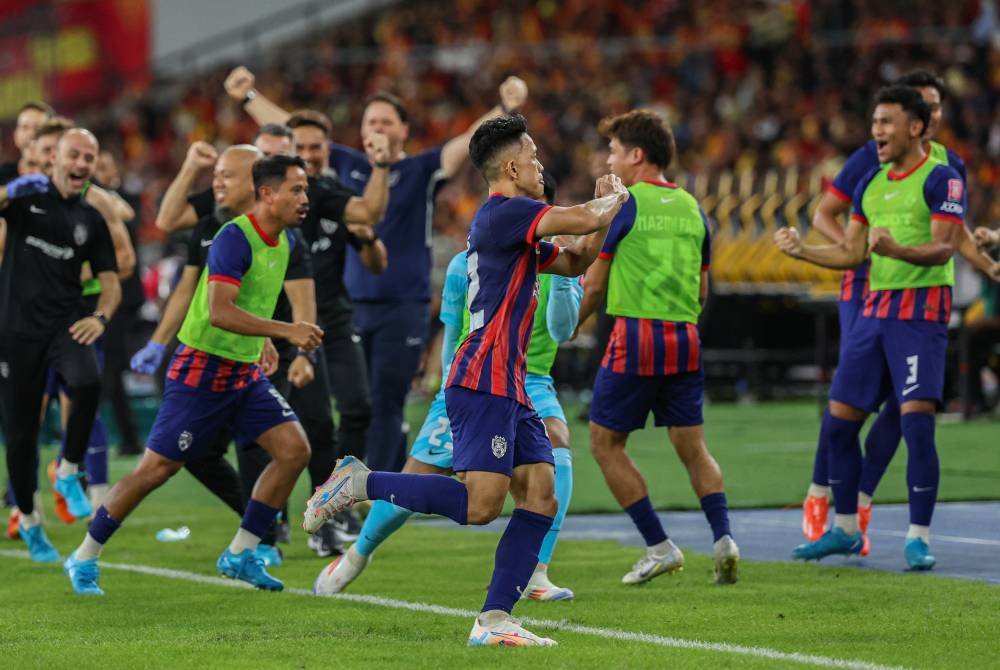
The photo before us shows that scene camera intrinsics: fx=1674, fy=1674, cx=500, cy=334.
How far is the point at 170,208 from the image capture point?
9.49 m

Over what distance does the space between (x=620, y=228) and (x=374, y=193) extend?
5.46 feet

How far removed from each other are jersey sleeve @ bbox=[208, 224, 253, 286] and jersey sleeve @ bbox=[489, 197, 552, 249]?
1881mm

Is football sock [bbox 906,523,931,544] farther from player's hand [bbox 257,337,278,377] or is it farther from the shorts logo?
player's hand [bbox 257,337,278,377]

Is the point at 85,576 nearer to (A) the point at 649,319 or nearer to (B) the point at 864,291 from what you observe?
(A) the point at 649,319

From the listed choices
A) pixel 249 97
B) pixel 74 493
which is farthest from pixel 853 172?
pixel 74 493

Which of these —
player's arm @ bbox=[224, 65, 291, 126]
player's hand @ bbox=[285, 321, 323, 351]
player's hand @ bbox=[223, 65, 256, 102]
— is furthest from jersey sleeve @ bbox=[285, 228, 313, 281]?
player's hand @ bbox=[223, 65, 256, 102]

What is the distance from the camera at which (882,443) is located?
923 centimetres

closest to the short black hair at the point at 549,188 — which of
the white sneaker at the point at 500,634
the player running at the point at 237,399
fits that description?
the player running at the point at 237,399

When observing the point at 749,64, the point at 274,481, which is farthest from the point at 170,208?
the point at 749,64

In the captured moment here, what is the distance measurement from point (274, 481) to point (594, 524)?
336cm

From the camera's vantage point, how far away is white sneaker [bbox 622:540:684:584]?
7883 mm

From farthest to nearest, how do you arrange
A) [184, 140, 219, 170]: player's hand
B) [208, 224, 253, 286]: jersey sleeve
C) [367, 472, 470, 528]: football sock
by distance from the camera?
1. [184, 140, 219, 170]: player's hand
2. [208, 224, 253, 286]: jersey sleeve
3. [367, 472, 470, 528]: football sock

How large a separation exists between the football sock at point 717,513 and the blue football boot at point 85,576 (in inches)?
113

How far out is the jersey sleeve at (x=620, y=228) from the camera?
8.09m
